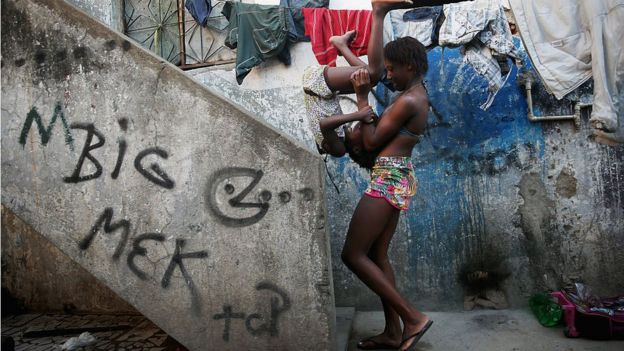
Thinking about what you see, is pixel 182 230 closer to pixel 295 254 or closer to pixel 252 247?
pixel 252 247

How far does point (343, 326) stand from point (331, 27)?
2.52 m

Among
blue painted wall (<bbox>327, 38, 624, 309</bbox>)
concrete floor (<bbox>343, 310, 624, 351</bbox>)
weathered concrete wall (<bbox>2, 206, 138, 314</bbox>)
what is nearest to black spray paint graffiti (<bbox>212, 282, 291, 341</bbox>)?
concrete floor (<bbox>343, 310, 624, 351</bbox>)

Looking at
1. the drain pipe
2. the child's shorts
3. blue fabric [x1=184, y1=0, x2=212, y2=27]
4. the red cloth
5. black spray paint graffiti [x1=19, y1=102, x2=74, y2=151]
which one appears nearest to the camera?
black spray paint graffiti [x1=19, y1=102, x2=74, y2=151]

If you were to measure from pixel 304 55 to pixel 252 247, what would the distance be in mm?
2260

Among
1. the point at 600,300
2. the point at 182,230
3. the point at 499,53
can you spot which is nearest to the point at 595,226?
the point at 600,300

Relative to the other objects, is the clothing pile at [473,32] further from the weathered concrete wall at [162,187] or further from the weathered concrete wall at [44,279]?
the weathered concrete wall at [44,279]

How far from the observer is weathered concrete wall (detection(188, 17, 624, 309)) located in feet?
12.8

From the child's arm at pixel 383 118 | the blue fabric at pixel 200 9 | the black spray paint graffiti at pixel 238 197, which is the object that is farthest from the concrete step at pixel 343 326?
the blue fabric at pixel 200 9

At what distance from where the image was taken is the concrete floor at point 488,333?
10.6 ft

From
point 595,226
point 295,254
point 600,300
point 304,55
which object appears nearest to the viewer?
point 295,254

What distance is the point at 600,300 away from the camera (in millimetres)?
3555

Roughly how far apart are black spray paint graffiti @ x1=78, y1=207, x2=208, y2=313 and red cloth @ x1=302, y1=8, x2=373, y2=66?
7.16ft

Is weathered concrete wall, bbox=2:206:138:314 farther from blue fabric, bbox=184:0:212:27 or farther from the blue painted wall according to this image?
blue fabric, bbox=184:0:212:27

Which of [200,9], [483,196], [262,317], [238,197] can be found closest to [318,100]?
[238,197]
